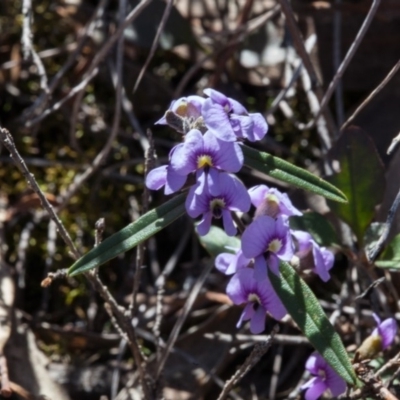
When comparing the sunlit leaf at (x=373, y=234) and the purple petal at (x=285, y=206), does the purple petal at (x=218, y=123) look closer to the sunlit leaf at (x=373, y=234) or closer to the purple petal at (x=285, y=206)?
the purple petal at (x=285, y=206)

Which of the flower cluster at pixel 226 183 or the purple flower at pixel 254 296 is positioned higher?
the flower cluster at pixel 226 183

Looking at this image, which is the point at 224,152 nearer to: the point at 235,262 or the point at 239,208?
the point at 239,208

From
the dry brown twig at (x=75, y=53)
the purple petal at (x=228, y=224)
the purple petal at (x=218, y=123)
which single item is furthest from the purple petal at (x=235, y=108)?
the dry brown twig at (x=75, y=53)

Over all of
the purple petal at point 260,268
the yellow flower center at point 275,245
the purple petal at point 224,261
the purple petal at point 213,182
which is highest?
the purple petal at point 213,182

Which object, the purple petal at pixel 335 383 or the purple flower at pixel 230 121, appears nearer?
the purple flower at pixel 230 121

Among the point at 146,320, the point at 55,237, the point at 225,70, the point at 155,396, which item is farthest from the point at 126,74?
the point at 155,396

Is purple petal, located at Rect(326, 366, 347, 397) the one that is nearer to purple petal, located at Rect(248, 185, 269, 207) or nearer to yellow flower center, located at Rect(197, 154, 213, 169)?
purple petal, located at Rect(248, 185, 269, 207)

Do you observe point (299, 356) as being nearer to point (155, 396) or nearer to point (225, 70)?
point (155, 396)
